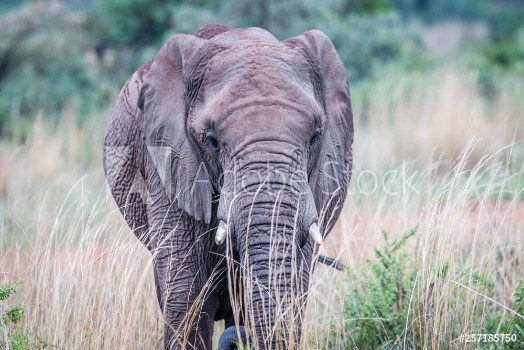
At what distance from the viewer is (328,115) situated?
4410 millimetres

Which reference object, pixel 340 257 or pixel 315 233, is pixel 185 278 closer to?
pixel 315 233

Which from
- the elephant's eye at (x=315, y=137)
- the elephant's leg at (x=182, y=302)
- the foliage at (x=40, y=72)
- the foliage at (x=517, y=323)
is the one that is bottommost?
the foliage at (x=40, y=72)

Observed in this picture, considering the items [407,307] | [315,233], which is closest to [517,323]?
[407,307]

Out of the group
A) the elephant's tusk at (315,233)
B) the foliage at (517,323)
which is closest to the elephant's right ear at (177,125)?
the elephant's tusk at (315,233)

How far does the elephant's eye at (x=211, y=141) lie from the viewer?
162 inches

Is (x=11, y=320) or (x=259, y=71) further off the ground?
(x=259, y=71)

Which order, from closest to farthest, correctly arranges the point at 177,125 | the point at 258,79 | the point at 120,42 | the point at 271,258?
the point at 271,258 → the point at 258,79 → the point at 177,125 → the point at 120,42

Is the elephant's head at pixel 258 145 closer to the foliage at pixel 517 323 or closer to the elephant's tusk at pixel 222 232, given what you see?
the elephant's tusk at pixel 222 232

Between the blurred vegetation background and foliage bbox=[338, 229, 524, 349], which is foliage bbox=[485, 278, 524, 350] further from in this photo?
Result: the blurred vegetation background

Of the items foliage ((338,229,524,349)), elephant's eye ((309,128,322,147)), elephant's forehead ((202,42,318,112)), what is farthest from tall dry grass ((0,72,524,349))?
elephant's forehead ((202,42,318,112))

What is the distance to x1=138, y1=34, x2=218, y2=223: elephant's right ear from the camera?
4.25m

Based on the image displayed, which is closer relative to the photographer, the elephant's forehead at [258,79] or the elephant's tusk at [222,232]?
the elephant's tusk at [222,232]

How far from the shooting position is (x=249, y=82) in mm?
4043

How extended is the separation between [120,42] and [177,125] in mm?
13476
